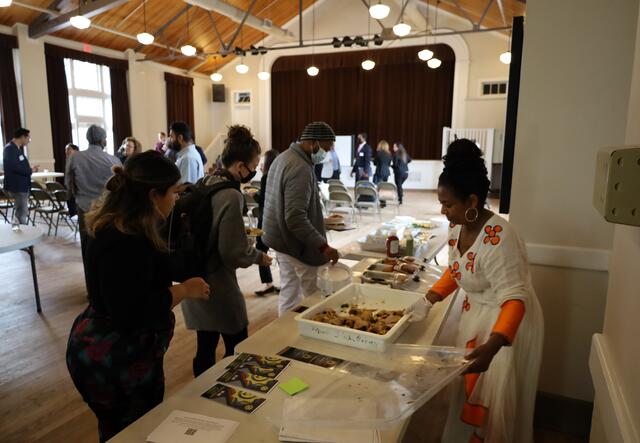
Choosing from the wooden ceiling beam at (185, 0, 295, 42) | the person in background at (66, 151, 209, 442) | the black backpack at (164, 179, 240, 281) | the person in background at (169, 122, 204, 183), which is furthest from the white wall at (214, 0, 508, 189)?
the person in background at (66, 151, 209, 442)

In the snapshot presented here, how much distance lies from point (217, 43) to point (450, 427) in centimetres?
1250

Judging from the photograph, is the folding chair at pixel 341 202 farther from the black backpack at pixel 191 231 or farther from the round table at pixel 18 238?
the black backpack at pixel 191 231

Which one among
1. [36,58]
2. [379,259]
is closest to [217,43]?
[36,58]

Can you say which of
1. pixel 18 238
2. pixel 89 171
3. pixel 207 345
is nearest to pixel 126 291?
pixel 207 345

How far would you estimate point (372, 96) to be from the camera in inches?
508

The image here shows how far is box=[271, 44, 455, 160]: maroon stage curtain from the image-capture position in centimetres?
1217

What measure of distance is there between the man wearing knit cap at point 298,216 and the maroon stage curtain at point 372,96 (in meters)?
10.4

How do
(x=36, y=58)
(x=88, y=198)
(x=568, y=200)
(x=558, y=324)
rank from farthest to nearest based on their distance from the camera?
1. (x=36, y=58)
2. (x=88, y=198)
3. (x=558, y=324)
4. (x=568, y=200)

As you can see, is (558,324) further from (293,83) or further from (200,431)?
(293,83)

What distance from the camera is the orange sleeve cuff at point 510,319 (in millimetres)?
1358

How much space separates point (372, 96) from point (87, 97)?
7492 millimetres

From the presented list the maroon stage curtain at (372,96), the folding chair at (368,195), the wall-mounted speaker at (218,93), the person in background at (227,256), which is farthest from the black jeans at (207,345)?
the wall-mounted speaker at (218,93)

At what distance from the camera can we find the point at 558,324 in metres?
2.14

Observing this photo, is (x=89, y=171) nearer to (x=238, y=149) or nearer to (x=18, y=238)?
(x=18, y=238)
